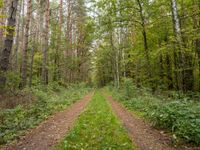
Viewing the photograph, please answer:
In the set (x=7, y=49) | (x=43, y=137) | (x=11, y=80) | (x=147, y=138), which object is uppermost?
(x=7, y=49)

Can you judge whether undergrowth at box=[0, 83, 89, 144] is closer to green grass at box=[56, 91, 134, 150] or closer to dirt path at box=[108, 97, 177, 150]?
green grass at box=[56, 91, 134, 150]

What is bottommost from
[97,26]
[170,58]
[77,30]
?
[170,58]

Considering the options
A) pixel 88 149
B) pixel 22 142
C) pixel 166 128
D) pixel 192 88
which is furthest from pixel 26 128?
pixel 192 88

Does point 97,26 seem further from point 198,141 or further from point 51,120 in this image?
point 198,141

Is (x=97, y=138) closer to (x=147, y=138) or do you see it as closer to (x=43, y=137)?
(x=147, y=138)

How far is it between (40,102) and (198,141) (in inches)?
280

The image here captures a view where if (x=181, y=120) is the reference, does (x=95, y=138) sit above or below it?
below

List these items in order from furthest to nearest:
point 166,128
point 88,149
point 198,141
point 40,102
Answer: point 40,102 → point 166,128 → point 198,141 → point 88,149

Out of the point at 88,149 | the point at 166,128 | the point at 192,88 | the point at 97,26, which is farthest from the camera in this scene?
the point at 192,88

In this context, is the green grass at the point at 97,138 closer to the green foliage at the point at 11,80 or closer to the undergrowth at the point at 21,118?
the undergrowth at the point at 21,118

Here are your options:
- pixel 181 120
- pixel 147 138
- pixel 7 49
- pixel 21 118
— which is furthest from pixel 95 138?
pixel 7 49

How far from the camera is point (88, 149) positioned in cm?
438

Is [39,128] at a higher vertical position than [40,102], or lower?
lower

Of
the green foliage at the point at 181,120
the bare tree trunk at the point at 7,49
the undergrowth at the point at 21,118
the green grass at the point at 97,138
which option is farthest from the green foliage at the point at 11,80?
the green foliage at the point at 181,120
